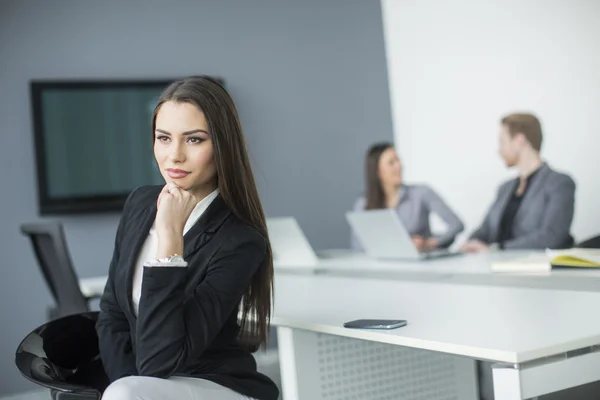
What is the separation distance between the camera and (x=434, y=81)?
24.7 feet

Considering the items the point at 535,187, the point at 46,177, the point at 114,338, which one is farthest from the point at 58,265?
the point at 535,187

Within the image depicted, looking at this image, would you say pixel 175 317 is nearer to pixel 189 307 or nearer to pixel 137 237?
pixel 189 307

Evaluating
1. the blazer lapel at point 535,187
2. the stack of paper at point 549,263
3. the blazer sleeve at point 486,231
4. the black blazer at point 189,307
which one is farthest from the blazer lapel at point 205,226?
the blazer sleeve at point 486,231

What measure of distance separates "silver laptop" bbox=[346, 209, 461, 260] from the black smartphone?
1667 mm

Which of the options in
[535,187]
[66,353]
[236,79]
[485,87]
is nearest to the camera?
[66,353]

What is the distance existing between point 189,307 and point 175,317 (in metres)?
0.05

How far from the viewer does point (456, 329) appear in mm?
1972

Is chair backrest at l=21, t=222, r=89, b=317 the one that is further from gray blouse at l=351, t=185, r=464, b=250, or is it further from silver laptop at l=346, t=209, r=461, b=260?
gray blouse at l=351, t=185, r=464, b=250

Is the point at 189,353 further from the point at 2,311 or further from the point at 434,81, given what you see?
the point at 434,81

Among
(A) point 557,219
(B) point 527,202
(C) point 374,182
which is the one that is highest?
(C) point 374,182

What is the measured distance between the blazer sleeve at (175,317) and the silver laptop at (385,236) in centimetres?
202

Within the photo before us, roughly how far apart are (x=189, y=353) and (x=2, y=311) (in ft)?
13.5

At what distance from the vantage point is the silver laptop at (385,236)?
12.6ft

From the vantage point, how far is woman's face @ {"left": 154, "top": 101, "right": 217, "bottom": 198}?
6.34ft
